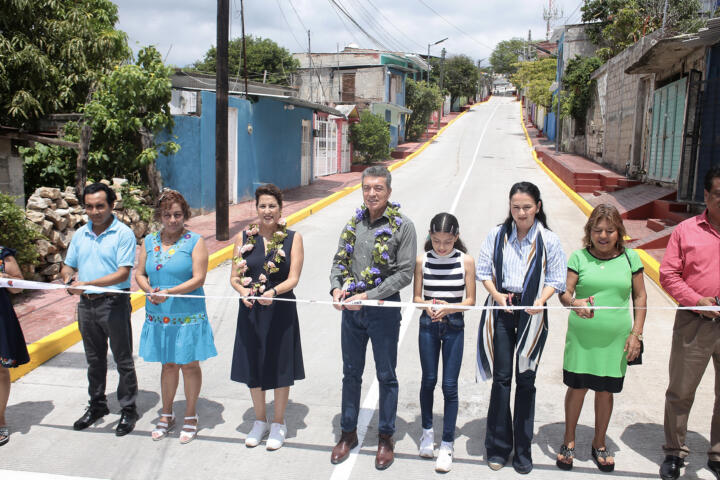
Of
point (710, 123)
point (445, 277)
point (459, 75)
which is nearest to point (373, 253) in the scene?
point (445, 277)

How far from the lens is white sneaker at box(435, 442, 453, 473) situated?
3.71m

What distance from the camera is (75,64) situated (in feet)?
47.2

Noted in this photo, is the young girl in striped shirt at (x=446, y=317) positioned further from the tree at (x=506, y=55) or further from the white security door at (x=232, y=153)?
the tree at (x=506, y=55)

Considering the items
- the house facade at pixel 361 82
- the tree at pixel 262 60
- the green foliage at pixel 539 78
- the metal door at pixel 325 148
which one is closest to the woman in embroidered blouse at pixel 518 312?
the metal door at pixel 325 148

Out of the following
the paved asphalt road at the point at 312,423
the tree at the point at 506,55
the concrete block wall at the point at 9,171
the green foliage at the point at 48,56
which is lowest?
the paved asphalt road at the point at 312,423

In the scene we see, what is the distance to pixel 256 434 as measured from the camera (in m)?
4.10

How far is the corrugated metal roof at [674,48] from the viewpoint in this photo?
915cm

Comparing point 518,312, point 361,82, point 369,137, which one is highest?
point 361,82

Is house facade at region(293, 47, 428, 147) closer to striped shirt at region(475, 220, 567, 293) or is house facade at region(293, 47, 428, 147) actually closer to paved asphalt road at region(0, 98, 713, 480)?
paved asphalt road at region(0, 98, 713, 480)

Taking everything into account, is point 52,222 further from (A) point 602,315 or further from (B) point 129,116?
(A) point 602,315

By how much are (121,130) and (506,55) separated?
109 meters

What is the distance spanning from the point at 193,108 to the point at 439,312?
13201 millimetres

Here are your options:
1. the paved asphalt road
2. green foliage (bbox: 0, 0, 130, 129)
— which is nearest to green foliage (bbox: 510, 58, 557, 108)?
green foliage (bbox: 0, 0, 130, 129)

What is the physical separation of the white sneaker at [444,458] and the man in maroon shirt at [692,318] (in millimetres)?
1332
